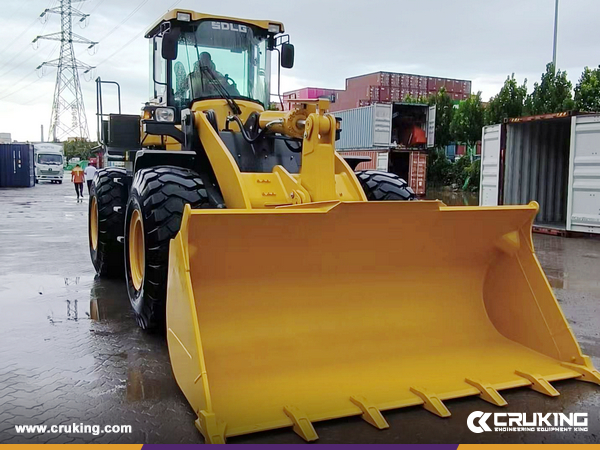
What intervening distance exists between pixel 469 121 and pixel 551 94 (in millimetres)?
5144

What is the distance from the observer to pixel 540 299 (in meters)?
4.00

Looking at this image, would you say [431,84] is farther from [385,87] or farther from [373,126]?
[373,126]

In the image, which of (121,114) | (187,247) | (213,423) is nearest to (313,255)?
(187,247)

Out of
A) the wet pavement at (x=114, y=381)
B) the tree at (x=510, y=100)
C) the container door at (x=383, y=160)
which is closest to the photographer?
the wet pavement at (x=114, y=381)

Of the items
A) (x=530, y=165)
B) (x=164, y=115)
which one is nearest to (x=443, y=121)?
(x=530, y=165)

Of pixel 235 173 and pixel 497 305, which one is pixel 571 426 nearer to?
pixel 497 305

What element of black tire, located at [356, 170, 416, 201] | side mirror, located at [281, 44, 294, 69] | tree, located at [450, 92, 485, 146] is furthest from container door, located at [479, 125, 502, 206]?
tree, located at [450, 92, 485, 146]

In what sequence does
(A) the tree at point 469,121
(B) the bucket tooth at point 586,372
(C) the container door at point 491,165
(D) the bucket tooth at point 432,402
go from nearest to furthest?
(D) the bucket tooth at point 432,402, (B) the bucket tooth at point 586,372, (C) the container door at point 491,165, (A) the tree at point 469,121

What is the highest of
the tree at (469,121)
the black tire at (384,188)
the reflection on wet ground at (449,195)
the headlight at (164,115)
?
the tree at (469,121)

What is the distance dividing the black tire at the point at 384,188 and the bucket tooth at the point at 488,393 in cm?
218

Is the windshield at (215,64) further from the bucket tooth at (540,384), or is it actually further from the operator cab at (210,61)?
the bucket tooth at (540,384)

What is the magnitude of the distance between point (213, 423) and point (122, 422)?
0.68 m

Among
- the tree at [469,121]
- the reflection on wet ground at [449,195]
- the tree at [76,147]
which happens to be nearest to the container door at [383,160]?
the reflection on wet ground at [449,195]

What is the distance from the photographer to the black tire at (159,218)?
431 centimetres
